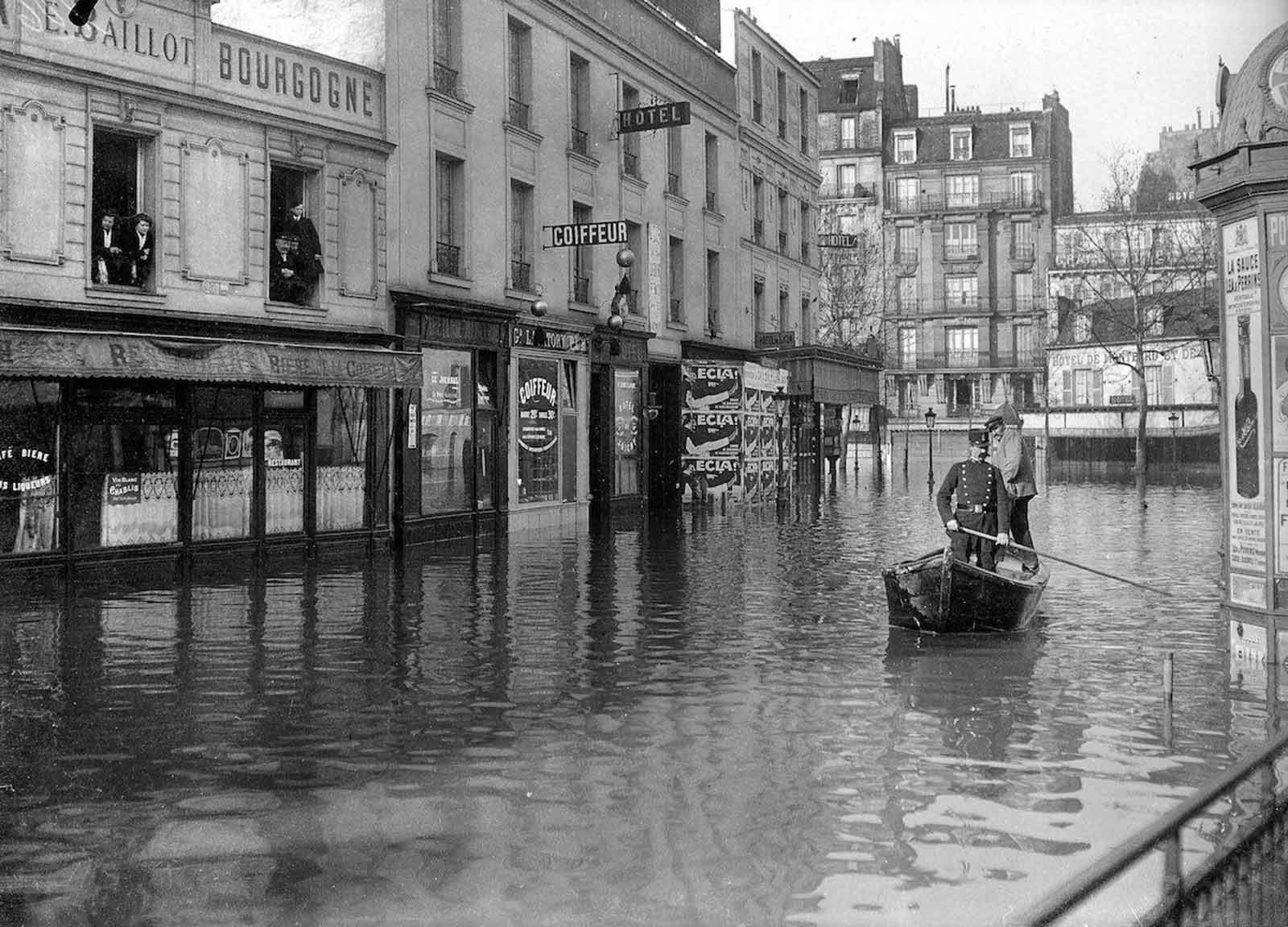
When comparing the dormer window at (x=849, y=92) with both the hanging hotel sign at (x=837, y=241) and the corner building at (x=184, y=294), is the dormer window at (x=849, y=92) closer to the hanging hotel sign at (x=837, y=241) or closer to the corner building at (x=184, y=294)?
the hanging hotel sign at (x=837, y=241)

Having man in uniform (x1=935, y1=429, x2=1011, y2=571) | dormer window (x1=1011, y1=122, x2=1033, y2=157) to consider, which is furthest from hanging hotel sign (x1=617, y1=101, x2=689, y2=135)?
dormer window (x1=1011, y1=122, x2=1033, y2=157)

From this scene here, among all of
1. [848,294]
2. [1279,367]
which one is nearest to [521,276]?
[1279,367]

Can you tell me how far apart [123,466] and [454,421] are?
6995mm

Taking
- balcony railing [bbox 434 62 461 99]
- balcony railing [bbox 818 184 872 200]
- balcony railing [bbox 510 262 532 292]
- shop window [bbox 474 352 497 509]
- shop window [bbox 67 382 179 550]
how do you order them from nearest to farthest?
shop window [bbox 67 382 179 550], balcony railing [bbox 434 62 461 99], shop window [bbox 474 352 497 509], balcony railing [bbox 510 262 532 292], balcony railing [bbox 818 184 872 200]

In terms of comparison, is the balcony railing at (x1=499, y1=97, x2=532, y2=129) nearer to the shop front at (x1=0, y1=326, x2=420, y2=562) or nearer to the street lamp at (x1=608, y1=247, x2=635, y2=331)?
the street lamp at (x1=608, y1=247, x2=635, y2=331)

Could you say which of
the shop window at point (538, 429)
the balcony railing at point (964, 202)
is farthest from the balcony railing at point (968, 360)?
the shop window at point (538, 429)

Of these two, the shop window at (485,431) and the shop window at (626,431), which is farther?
the shop window at (626,431)

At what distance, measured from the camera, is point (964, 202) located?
274 ft

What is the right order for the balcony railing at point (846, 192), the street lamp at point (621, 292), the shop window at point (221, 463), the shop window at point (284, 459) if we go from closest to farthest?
the shop window at point (221, 463) < the shop window at point (284, 459) < the street lamp at point (621, 292) < the balcony railing at point (846, 192)

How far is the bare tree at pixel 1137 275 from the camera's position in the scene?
1897 inches

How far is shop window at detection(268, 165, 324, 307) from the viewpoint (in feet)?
65.6

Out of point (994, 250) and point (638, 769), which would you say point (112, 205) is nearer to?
point (638, 769)

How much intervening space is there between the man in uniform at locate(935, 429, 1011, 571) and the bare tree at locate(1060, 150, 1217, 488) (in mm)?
26567

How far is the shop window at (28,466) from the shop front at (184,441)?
0.02 metres
